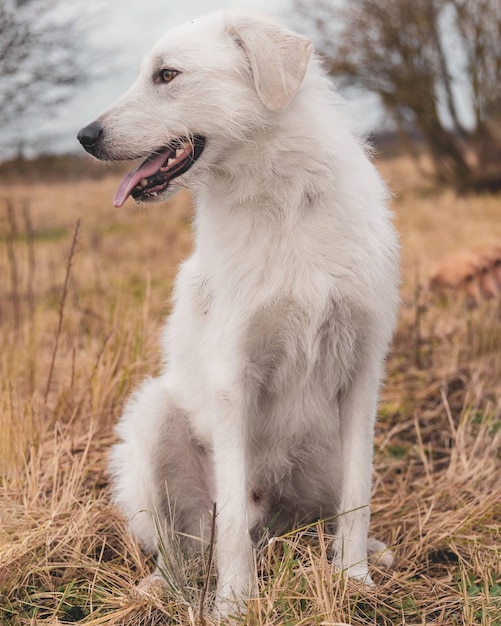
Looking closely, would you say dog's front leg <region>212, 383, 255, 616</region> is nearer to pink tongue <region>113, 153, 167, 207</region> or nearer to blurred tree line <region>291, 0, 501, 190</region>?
pink tongue <region>113, 153, 167, 207</region>

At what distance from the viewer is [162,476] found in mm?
2768

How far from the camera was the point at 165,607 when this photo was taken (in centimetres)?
239

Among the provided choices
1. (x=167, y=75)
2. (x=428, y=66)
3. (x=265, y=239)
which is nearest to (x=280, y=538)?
(x=265, y=239)

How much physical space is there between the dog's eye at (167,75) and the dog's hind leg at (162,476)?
1.10 m

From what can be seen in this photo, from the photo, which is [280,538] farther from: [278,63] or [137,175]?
[278,63]

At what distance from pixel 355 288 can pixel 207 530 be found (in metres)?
1.06

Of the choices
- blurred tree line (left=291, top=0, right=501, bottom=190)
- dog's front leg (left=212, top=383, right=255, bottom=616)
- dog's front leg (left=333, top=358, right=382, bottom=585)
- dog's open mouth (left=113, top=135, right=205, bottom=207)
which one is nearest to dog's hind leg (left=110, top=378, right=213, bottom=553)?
dog's front leg (left=212, top=383, right=255, bottom=616)

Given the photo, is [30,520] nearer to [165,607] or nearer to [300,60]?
[165,607]

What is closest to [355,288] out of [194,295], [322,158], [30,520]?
[322,158]

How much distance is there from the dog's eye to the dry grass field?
748 mm

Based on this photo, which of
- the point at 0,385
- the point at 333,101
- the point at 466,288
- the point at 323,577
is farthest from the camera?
the point at 466,288

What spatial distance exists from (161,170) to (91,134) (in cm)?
25

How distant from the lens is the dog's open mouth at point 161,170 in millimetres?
2471

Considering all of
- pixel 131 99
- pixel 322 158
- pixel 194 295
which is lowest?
pixel 194 295
